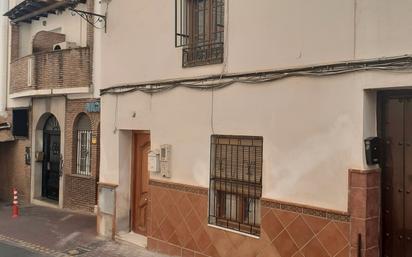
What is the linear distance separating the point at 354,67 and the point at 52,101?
12150 millimetres

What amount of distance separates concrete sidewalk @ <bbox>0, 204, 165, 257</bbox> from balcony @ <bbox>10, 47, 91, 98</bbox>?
3.75 m

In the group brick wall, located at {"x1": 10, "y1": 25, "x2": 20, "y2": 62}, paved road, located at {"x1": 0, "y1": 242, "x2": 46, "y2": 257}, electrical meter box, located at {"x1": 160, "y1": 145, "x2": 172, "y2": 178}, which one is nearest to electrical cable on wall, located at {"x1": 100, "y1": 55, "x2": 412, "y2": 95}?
electrical meter box, located at {"x1": 160, "y1": 145, "x2": 172, "y2": 178}

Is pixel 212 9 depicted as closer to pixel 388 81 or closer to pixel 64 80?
pixel 388 81

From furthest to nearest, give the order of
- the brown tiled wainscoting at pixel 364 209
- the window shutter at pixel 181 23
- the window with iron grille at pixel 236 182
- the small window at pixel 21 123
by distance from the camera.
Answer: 1. the small window at pixel 21 123
2. the window shutter at pixel 181 23
3. the window with iron grille at pixel 236 182
4. the brown tiled wainscoting at pixel 364 209

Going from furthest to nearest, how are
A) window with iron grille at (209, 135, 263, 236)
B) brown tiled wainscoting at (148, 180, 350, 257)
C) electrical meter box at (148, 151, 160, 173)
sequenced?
electrical meter box at (148, 151, 160, 173) < window with iron grille at (209, 135, 263, 236) < brown tiled wainscoting at (148, 180, 350, 257)

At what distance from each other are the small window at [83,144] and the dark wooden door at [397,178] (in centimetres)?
1027

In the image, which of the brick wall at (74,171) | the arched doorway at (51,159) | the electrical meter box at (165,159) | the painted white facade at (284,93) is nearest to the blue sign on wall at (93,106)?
the brick wall at (74,171)

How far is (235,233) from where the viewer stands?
24.8ft

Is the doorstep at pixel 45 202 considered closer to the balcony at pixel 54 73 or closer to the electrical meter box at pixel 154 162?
the balcony at pixel 54 73

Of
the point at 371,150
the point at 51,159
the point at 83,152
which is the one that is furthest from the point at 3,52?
the point at 371,150

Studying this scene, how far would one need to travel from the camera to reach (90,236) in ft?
35.5

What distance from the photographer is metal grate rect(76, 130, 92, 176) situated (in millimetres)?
14656

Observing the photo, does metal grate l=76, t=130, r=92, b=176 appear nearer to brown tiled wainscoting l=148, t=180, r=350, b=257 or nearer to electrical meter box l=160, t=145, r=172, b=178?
A: brown tiled wainscoting l=148, t=180, r=350, b=257

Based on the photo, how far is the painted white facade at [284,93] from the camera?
584cm
